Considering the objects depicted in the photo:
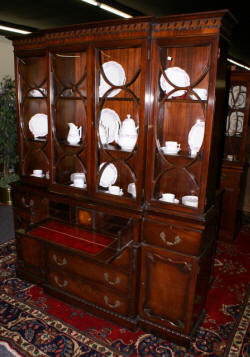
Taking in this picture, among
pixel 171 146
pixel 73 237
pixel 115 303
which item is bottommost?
pixel 115 303

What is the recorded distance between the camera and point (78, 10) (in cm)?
355

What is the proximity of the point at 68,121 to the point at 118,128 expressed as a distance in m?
0.42

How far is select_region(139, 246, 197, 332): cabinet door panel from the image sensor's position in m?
1.87

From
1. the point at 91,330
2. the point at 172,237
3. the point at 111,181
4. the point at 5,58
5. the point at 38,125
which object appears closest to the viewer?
the point at 172,237

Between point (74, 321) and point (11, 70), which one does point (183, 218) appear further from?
point (11, 70)

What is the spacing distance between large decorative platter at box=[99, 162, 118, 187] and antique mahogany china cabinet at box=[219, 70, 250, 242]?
1.70 meters

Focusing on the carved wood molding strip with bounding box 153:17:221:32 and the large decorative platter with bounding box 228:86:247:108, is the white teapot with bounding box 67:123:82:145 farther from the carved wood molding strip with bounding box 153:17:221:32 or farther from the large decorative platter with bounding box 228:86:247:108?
the large decorative platter with bounding box 228:86:247:108

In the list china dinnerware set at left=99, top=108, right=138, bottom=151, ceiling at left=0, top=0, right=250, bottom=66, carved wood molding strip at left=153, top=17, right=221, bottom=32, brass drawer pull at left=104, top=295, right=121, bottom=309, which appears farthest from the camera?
ceiling at left=0, top=0, right=250, bottom=66

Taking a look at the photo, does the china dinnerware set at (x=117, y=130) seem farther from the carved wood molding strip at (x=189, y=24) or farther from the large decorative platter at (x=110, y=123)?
the carved wood molding strip at (x=189, y=24)

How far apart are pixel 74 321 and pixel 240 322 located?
48.0 inches

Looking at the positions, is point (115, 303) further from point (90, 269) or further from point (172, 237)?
point (172, 237)

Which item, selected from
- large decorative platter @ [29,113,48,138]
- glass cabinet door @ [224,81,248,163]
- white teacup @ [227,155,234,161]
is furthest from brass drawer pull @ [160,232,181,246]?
white teacup @ [227,155,234,161]

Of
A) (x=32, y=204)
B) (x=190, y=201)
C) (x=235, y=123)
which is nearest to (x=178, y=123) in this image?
(x=190, y=201)

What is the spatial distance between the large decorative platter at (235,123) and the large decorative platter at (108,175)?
1.96 m
